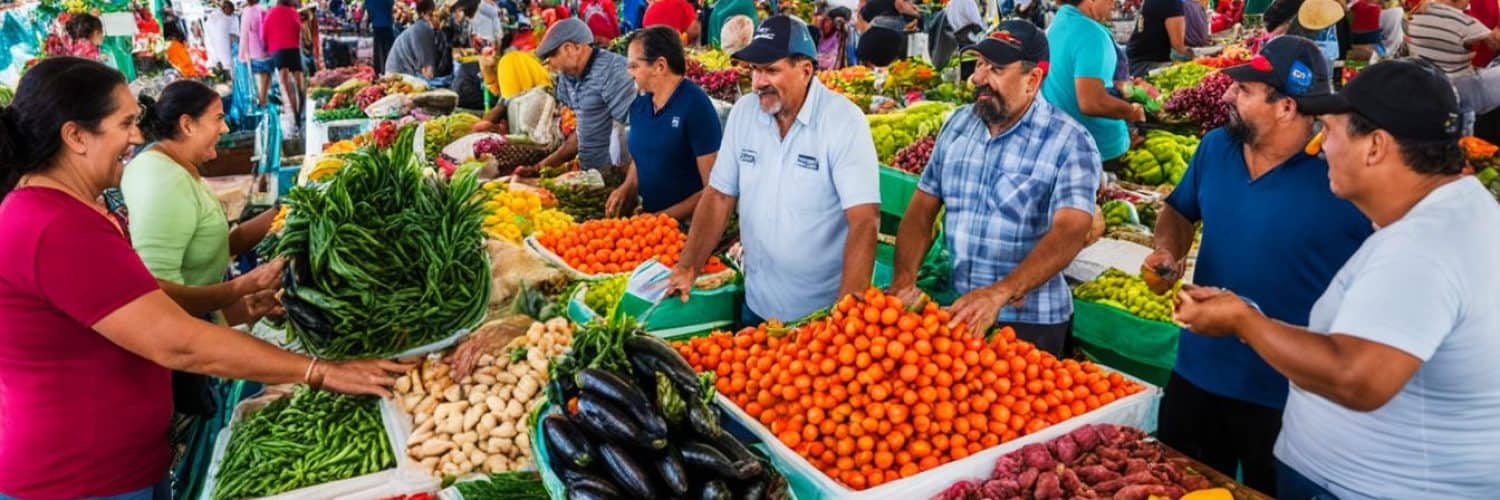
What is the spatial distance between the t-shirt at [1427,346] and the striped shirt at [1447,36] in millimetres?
5967

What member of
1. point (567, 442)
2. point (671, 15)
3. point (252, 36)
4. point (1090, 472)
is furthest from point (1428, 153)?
point (252, 36)

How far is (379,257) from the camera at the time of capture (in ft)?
9.05

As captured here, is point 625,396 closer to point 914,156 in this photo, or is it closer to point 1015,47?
point 1015,47

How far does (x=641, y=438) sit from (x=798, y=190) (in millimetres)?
1641

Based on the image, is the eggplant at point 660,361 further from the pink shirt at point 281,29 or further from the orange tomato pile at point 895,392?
the pink shirt at point 281,29

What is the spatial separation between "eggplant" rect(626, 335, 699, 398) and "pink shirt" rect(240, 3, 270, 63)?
43.8 feet

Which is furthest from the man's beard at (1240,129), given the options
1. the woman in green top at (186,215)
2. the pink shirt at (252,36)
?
the pink shirt at (252,36)

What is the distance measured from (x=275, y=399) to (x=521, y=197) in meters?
2.38

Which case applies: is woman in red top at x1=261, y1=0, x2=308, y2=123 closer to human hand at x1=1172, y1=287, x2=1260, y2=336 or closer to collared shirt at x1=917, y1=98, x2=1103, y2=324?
collared shirt at x1=917, y1=98, x2=1103, y2=324

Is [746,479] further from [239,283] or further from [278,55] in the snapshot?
[278,55]

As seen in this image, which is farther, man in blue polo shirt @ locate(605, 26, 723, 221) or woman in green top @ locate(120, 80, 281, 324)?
man in blue polo shirt @ locate(605, 26, 723, 221)

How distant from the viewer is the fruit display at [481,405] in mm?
2721

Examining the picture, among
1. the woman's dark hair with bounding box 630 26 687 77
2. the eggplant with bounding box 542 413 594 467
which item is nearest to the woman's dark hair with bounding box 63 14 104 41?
the woman's dark hair with bounding box 630 26 687 77

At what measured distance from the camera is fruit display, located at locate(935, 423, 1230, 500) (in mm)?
2340
